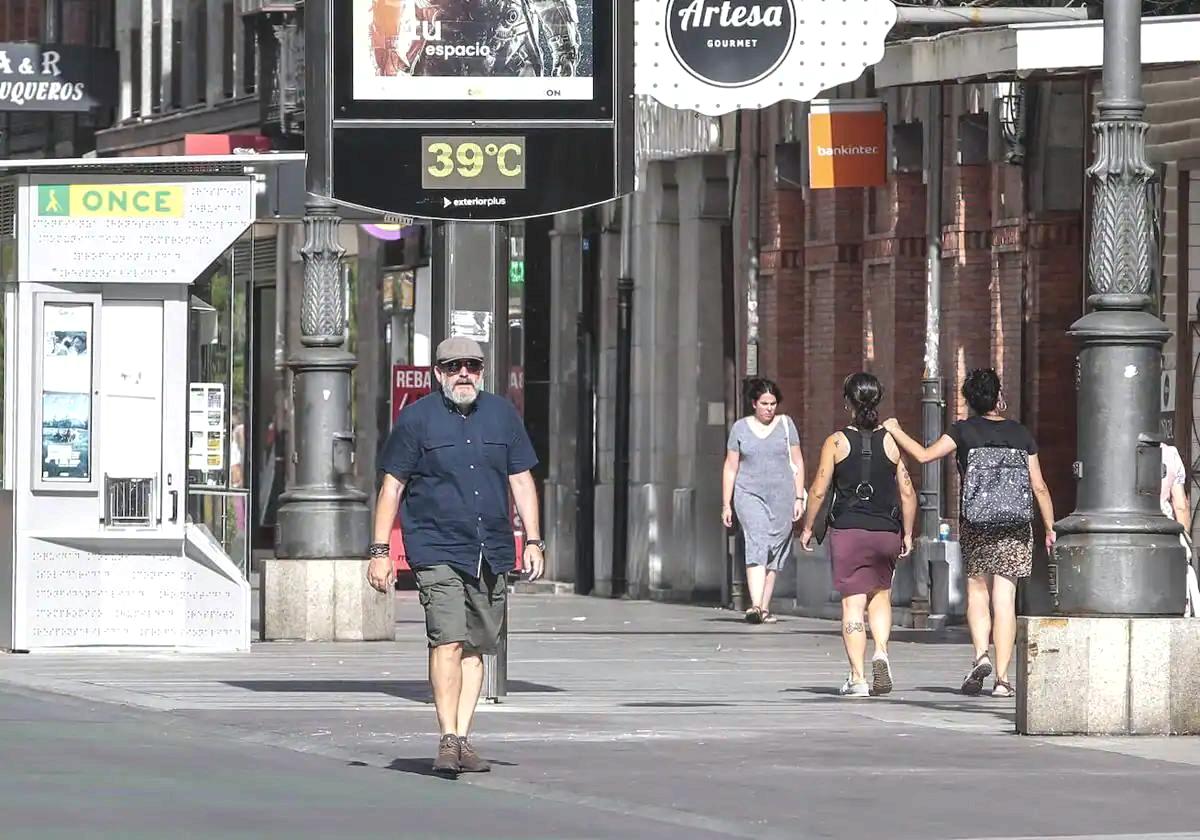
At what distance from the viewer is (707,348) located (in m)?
30.7

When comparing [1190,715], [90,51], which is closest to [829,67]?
[1190,715]

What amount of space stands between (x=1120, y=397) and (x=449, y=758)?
12.5 ft

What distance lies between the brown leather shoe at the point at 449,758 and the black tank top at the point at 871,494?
515 centimetres

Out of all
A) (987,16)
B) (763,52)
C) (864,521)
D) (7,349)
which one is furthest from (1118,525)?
(7,349)

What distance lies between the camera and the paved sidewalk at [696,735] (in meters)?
12.9

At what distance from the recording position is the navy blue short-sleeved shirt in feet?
47.7

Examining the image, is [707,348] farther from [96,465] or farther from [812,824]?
[812,824]

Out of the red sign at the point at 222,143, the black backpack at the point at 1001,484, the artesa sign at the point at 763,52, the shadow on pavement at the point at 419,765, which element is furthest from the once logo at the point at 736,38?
the red sign at the point at 222,143

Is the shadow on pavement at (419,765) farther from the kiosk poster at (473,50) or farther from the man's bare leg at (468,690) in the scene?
the kiosk poster at (473,50)

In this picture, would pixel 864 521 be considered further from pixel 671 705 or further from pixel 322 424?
pixel 322 424

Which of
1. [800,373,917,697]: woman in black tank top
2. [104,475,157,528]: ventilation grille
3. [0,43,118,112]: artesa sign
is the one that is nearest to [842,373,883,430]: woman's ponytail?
[800,373,917,697]: woman in black tank top

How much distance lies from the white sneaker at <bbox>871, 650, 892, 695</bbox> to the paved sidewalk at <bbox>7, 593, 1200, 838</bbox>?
0.46 ft

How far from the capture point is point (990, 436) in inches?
747

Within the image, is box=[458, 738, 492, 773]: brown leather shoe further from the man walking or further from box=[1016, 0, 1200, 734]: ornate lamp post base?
box=[1016, 0, 1200, 734]: ornate lamp post base
